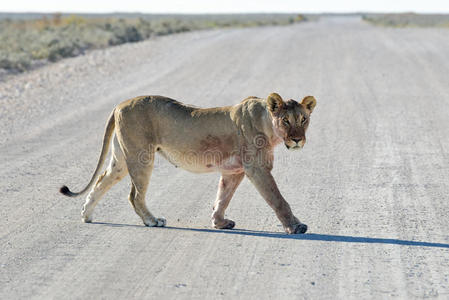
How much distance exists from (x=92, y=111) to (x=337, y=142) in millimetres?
5640

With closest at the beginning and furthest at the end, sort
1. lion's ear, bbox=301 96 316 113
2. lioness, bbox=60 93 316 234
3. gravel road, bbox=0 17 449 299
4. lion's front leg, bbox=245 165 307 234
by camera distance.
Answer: gravel road, bbox=0 17 449 299 → lion's ear, bbox=301 96 316 113 → lion's front leg, bbox=245 165 307 234 → lioness, bbox=60 93 316 234

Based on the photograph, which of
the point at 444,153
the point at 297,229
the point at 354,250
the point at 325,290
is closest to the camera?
the point at 325,290

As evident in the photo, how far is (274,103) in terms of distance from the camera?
6109 mm

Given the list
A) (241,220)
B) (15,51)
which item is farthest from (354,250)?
(15,51)

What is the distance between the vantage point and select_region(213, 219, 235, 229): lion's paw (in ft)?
21.8

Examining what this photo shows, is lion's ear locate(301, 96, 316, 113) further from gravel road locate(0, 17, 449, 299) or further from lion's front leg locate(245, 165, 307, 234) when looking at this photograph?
gravel road locate(0, 17, 449, 299)

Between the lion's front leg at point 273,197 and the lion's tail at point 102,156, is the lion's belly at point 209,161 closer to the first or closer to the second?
the lion's front leg at point 273,197

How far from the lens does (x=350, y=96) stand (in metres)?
15.6

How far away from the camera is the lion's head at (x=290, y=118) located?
6008mm

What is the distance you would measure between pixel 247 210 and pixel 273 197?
3.77ft

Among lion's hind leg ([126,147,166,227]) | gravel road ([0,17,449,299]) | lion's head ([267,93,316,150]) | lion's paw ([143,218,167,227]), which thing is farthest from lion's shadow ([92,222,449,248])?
lion's head ([267,93,316,150])

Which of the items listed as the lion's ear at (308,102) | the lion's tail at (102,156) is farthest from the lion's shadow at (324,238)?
the lion's ear at (308,102)

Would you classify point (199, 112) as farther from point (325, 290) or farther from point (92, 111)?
point (92, 111)

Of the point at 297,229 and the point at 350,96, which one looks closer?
the point at 297,229
